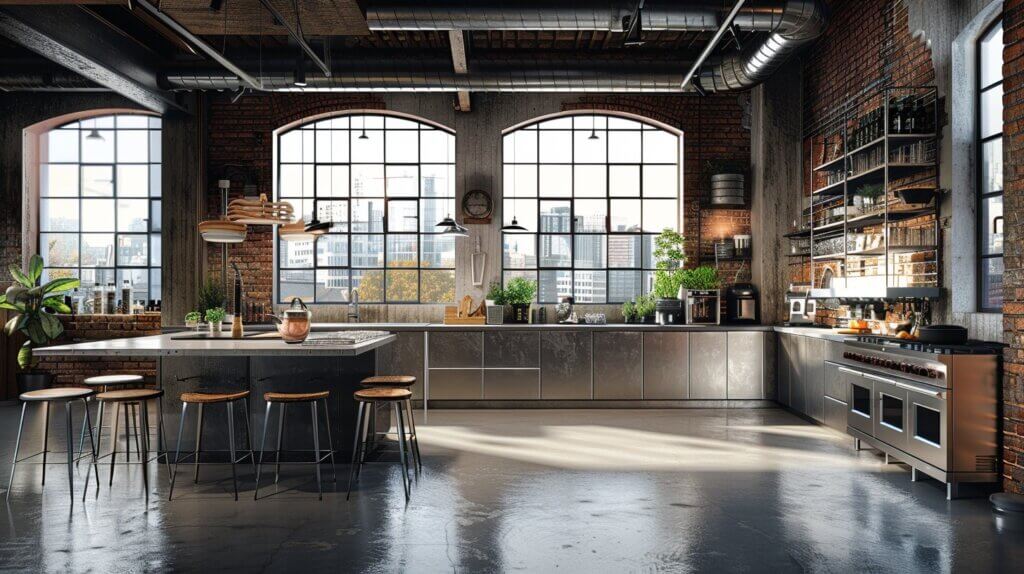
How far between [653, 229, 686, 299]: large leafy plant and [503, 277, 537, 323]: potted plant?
5.23 feet

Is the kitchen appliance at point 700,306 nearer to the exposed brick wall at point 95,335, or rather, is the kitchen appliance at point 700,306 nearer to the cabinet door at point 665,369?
the cabinet door at point 665,369

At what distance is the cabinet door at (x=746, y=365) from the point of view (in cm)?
820

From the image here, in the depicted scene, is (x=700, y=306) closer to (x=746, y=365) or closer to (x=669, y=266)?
(x=669, y=266)

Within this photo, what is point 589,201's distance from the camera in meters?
9.32

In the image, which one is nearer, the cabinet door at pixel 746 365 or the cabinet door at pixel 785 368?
the cabinet door at pixel 785 368

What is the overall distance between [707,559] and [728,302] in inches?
223

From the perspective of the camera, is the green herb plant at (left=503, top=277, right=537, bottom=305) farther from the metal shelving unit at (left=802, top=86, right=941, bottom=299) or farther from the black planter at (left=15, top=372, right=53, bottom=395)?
the black planter at (left=15, top=372, right=53, bottom=395)

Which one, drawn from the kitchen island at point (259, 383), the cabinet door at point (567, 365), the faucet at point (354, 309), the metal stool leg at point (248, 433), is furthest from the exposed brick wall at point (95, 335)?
the cabinet door at point (567, 365)

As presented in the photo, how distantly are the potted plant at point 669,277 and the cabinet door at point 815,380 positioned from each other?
1.71m

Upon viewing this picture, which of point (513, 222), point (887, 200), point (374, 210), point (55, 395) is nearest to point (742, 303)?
point (887, 200)

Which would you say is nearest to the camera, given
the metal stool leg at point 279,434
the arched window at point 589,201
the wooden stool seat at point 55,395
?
the wooden stool seat at point 55,395

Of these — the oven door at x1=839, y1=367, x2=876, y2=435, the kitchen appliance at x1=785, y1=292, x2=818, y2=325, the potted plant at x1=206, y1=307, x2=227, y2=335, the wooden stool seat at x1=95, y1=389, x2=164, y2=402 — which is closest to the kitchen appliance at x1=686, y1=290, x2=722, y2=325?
the kitchen appliance at x1=785, y1=292, x2=818, y2=325

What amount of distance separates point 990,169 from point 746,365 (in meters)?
3.48

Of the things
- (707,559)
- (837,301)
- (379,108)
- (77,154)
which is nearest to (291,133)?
(379,108)
